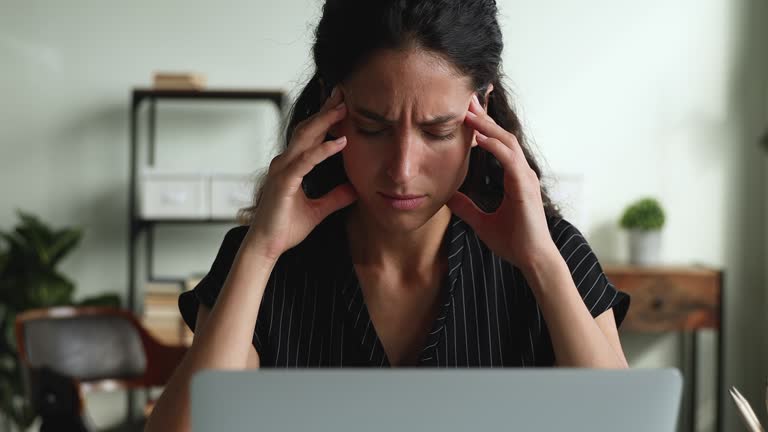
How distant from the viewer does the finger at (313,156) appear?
3.89ft

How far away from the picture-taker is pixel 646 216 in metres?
3.40

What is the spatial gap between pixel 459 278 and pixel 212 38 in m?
2.55

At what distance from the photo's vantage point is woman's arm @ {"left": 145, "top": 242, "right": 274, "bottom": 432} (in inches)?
44.1

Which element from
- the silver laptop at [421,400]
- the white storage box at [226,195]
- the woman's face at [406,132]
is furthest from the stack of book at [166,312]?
the silver laptop at [421,400]

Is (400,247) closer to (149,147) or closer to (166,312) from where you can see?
(166,312)

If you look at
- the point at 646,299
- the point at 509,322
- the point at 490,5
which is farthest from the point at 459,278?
the point at 646,299

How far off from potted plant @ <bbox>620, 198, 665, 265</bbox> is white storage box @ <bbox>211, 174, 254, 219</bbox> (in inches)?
59.2

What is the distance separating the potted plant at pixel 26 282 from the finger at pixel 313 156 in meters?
2.35

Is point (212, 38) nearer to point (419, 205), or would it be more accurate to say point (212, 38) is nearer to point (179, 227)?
point (179, 227)

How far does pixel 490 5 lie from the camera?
125 centimetres

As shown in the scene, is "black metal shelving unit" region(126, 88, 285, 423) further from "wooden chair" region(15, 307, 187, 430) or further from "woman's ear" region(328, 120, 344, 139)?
"woman's ear" region(328, 120, 344, 139)

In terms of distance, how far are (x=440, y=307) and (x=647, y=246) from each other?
2.31 metres

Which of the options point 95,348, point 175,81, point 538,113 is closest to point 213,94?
point 175,81

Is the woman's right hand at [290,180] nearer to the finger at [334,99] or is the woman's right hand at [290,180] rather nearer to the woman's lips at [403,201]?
the finger at [334,99]
